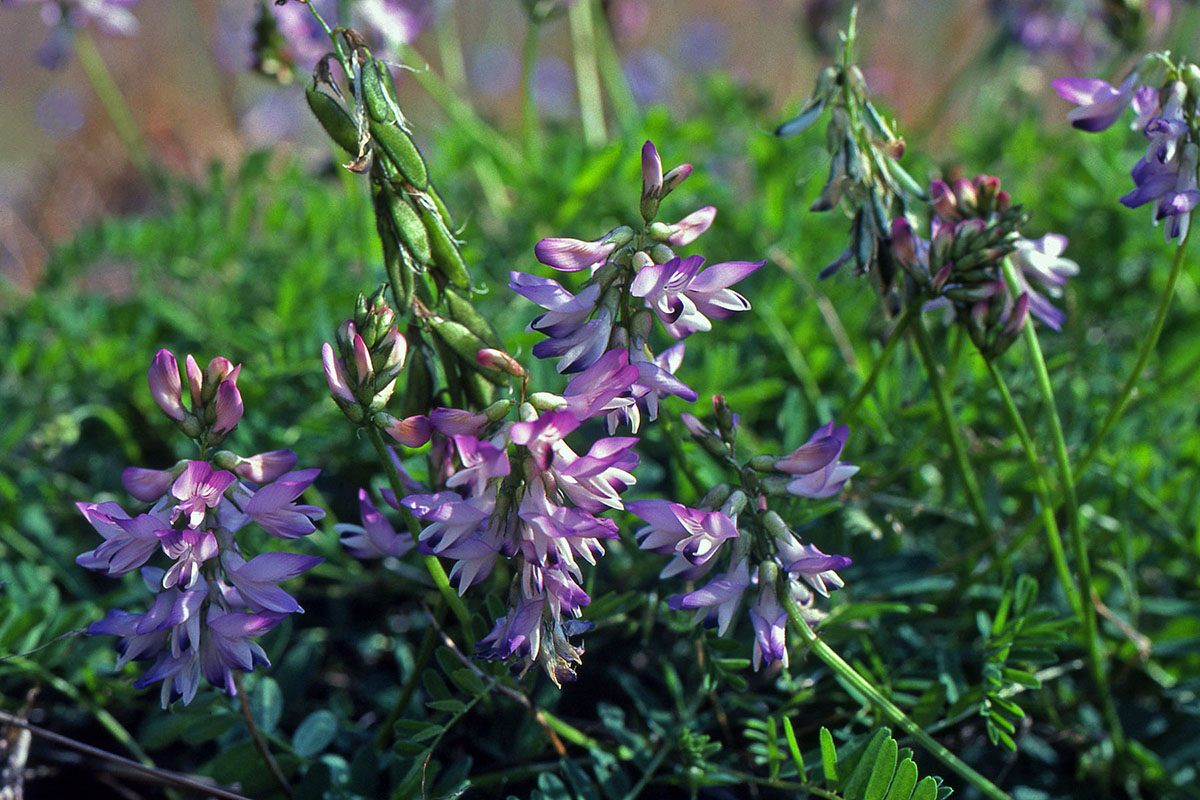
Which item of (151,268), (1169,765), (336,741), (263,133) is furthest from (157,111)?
(1169,765)

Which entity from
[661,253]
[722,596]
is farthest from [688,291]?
[722,596]

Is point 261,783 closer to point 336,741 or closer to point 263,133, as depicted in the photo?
point 336,741

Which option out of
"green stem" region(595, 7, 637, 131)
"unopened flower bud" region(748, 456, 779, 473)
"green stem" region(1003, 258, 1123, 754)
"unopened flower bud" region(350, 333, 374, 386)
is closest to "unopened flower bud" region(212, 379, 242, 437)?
"unopened flower bud" region(350, 333, 374, 386)

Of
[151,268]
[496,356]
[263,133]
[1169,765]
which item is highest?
[496,356]

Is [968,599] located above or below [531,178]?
below

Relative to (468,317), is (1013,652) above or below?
below

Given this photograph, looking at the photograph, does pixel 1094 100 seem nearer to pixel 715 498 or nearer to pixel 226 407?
pixel 715 498
